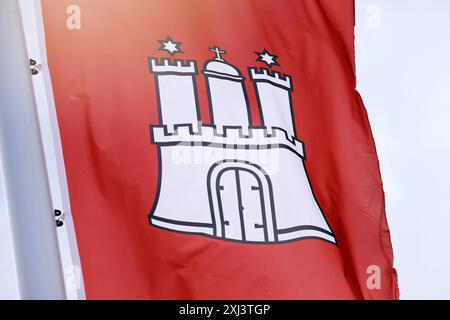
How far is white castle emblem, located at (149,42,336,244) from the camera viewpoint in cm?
418

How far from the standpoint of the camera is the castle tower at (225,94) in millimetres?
4465

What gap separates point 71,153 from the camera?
4016mm

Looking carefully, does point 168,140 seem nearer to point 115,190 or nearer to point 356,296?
point 115,190

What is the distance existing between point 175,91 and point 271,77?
759 millimetres

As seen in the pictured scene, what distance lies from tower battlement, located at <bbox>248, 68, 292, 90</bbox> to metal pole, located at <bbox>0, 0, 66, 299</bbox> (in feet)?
6.17

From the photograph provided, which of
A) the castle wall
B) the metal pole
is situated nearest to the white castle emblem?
the castle wall

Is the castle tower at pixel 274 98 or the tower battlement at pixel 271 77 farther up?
the tower battlement at pixel 271 77

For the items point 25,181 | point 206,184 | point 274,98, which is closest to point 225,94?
point 274,98

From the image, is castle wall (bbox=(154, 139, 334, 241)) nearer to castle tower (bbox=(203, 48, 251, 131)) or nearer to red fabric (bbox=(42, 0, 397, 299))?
red fabric (bbox=(42, 0, 397, 299))

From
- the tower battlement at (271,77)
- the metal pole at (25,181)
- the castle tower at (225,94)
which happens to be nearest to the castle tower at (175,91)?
the castle tower at (225,94)

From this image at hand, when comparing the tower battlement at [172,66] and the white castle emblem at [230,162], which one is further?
the tower battlement at [172,66]

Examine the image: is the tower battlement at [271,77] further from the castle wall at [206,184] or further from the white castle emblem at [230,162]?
the castle wall at [206,184]

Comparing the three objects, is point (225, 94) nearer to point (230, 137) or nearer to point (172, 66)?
point (230, 137)

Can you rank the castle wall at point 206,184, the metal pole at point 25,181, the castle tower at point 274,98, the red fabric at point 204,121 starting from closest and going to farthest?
the metal pole at point 25,181
the red fabric at point 204,121
the castle wall at point 206,184
the castle tower at point 274,98
